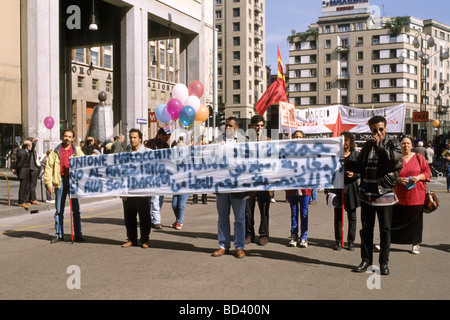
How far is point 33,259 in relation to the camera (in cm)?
712

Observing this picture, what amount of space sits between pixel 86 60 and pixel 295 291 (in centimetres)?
5164

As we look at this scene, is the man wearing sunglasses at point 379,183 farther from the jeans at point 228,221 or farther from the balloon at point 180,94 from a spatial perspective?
the balloon at point 180,94

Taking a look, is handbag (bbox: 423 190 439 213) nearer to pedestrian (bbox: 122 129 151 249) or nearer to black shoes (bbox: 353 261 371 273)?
black shoes (bbox: 353 261 371 273)

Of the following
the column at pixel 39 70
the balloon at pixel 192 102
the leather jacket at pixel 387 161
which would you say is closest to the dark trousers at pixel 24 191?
the balloon at pixel 192 102

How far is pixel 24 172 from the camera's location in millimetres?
13828

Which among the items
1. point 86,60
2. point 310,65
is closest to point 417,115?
point 86,60

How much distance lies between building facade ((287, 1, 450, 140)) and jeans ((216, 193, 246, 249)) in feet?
267

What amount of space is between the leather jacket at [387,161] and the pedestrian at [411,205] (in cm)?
138

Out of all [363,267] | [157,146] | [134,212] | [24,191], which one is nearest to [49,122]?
[24,191]

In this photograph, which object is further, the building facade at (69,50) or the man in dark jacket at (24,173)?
the building facade at (69,50)

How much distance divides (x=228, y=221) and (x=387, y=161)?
2459mm

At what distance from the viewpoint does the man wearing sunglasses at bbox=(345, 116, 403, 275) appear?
19.4 feet

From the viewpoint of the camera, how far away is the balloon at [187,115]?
1419 centimetres
